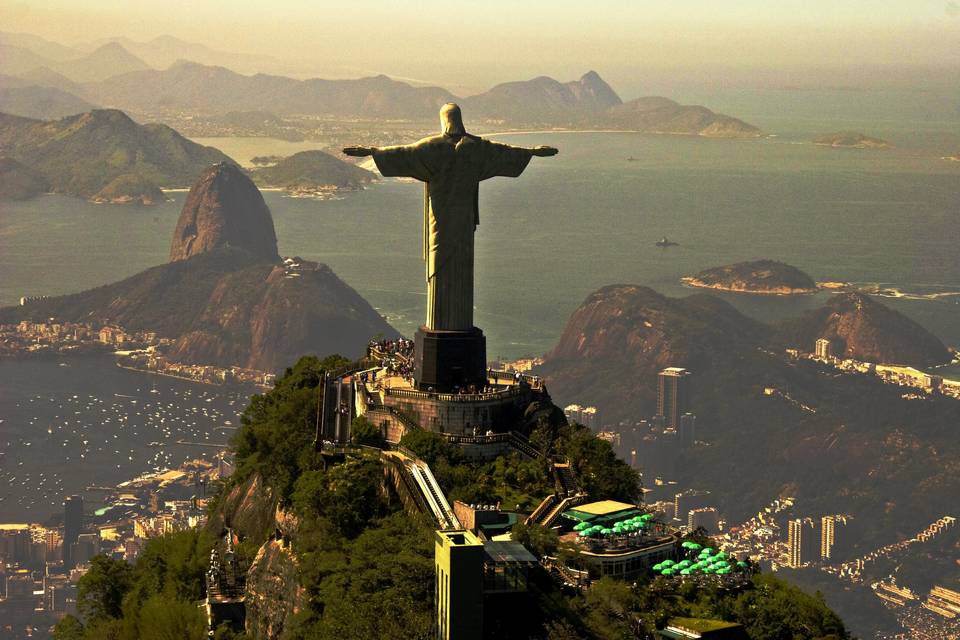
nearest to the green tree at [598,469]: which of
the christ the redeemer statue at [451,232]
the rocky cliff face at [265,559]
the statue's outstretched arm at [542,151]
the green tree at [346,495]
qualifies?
the christ the redeemer statue at [451,232]

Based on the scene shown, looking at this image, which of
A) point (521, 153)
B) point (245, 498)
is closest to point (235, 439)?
point (245, 498)

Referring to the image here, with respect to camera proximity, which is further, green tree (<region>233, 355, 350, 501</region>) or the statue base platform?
the statue base platform

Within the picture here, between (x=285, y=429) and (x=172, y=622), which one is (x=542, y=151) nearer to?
(x=285, y=429)

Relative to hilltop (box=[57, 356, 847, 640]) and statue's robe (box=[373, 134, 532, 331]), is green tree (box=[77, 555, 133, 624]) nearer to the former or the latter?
hilltop (box=[57, 356, 847, 640])

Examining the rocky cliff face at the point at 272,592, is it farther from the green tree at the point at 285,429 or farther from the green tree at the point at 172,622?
the green tree at the point at 285,429

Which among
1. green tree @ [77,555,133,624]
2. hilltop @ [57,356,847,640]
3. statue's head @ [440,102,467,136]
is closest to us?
hilltop @ [57,356,847,640]

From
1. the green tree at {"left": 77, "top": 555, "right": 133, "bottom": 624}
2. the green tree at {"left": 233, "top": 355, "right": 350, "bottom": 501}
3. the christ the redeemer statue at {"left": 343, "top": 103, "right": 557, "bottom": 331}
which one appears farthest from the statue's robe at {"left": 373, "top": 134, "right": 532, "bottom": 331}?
the green tree at {"left": 77, "top": 555, "right": 133, "bottom": 624}
